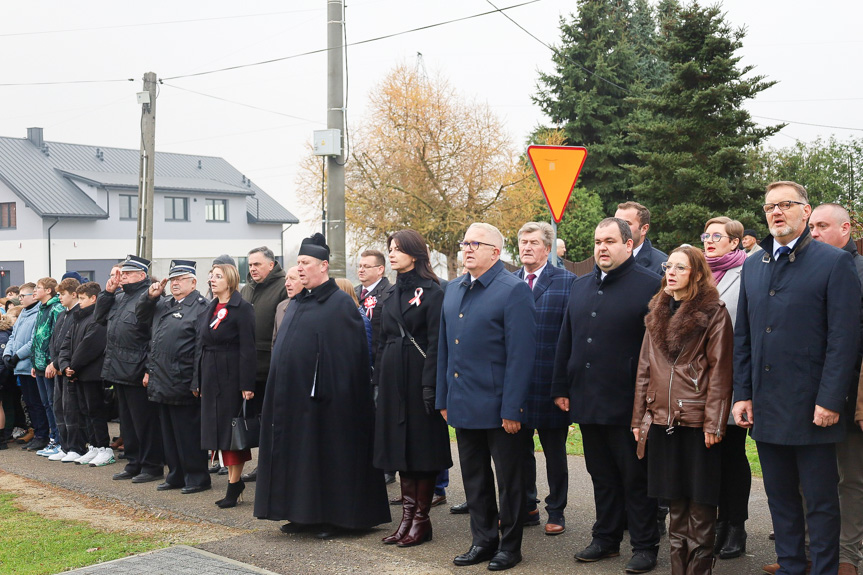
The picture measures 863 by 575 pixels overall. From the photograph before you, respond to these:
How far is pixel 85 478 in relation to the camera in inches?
384

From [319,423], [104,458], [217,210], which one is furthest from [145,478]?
[217,210]

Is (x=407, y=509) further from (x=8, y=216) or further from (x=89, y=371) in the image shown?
(x=8, y=216)

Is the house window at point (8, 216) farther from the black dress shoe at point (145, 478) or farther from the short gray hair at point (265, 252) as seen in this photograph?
the short gray hair at point (265, 252)

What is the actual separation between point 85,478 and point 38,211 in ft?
145

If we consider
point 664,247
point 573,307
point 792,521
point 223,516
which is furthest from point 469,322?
point 664,247

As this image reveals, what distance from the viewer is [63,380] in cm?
1094

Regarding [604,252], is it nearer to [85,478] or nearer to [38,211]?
[85,478]

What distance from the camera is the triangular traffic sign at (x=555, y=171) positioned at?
28.6 feet

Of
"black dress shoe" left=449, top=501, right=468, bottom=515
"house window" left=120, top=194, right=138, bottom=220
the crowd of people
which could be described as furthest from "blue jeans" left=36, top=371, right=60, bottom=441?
"house window" left=120, top=194, right=138, bottom=220

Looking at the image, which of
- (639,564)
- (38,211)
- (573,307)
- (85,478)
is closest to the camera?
(639,564)

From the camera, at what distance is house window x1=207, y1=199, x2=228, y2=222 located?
5950 centimetres

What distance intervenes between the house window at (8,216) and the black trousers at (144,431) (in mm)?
46744

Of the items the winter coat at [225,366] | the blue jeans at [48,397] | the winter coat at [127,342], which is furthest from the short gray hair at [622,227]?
the blue jeans at [48,397]

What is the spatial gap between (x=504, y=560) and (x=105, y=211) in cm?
5161
